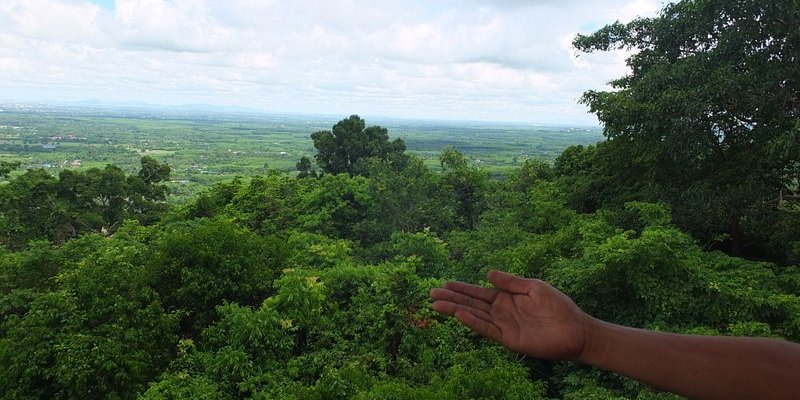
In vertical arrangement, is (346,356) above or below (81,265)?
below

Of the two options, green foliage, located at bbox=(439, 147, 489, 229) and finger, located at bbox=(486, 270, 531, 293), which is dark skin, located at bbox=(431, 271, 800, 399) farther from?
green foliage, located at bbox=(439, 147, 489, 229)

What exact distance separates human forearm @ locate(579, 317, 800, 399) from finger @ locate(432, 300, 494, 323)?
0.54 m

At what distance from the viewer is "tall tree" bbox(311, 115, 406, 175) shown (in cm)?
2653

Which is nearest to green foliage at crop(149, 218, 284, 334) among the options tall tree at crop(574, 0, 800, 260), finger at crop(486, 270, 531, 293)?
finger at crop(486, 270, 531, 293)

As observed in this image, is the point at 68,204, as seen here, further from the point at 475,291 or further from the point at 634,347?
the point at 634,347

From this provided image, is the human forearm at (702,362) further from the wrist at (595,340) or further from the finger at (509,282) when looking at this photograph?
the finger at (509,282)

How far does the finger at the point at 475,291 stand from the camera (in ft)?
8.62

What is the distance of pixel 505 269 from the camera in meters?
10.8

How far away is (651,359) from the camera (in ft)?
6.76

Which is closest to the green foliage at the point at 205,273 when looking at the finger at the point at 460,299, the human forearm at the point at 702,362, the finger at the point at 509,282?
the finger at the point at 460,299

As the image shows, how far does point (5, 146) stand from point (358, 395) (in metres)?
87.3

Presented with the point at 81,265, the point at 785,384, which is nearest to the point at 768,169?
the point at 785,384

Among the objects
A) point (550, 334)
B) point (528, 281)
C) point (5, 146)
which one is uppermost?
point (528, 281)

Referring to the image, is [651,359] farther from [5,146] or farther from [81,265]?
[5,146]
